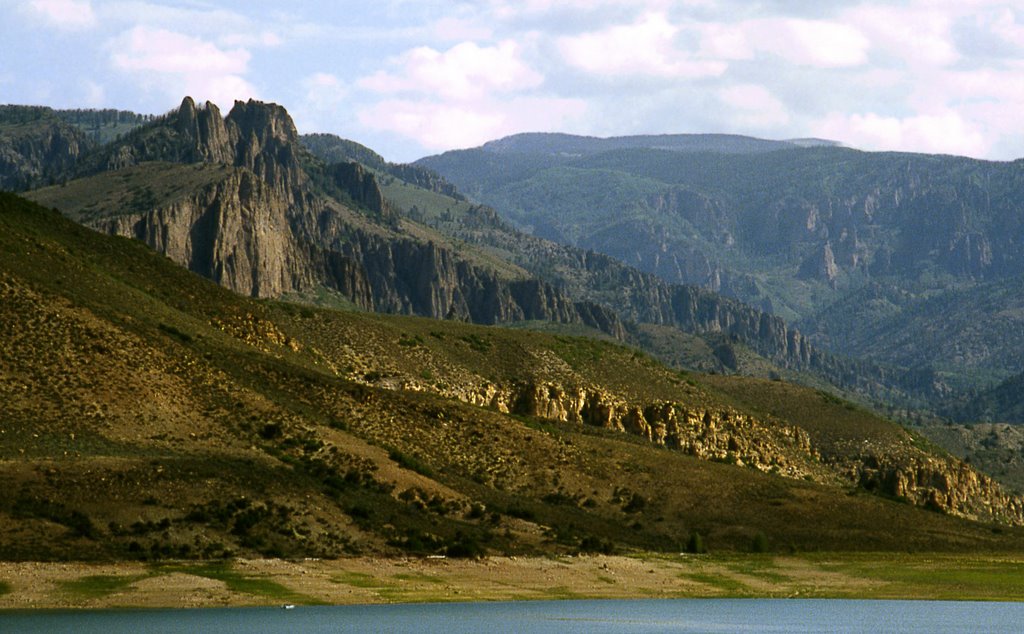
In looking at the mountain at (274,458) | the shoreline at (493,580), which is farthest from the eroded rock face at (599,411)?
the shoreline at (493,580)

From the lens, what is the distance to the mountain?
10806 cm

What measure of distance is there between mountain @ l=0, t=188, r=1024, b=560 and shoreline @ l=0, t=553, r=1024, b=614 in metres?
3.80

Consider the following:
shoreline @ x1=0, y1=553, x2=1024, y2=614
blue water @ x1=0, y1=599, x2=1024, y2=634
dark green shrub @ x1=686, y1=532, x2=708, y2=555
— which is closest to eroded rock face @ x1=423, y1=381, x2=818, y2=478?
dark green shrub @ x1=686, y1=532, x2=708, y2=555

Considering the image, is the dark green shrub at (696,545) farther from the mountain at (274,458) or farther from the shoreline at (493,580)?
the shoreline at (493,580)

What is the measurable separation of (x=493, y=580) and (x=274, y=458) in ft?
78.7

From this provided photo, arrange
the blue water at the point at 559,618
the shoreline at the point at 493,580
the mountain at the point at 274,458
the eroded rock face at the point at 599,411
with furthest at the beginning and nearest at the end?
the eroded rock face at the point at 599,411
the mountain at the point at 274,458
the shoreline at the point at 493,580
the blue water at the point at 559,618

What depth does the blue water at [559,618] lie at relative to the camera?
8200 cm

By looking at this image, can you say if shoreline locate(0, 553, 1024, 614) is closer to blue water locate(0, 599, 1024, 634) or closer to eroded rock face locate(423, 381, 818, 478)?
blue water locate(0, 599, 1024, 634)

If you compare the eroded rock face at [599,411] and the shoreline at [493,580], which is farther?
the eroded rock face at [599,411]

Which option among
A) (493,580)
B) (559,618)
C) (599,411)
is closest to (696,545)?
(493,580)

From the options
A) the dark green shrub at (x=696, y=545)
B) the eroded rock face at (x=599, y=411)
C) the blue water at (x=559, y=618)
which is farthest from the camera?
the eroded rock face at (x=599, y=411)

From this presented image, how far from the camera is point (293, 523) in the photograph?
370 feet

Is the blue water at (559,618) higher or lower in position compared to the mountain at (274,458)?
lower

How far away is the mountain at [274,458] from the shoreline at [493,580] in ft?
12.5
